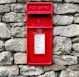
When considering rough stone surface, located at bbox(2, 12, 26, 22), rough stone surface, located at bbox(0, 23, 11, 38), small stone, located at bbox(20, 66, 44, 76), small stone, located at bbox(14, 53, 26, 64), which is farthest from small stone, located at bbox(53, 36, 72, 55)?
rough stone surface, located at bbox(0, 23, 11, 38)

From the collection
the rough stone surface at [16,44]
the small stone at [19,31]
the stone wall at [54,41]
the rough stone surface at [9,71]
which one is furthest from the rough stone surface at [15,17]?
the rough stone surface at [9,71]

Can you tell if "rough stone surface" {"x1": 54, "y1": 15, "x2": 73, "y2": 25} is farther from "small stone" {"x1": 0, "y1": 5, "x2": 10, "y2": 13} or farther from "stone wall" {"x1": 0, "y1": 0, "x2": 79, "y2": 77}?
"small stone" {"x1": 0, "y1": 5, "x2": 10, "y2": 13}

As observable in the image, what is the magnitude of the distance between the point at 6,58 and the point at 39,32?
567 millimetres

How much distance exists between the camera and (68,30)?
3.38 meters

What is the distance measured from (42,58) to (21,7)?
0.73 metres

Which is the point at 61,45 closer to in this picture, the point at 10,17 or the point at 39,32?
the point at 39,32

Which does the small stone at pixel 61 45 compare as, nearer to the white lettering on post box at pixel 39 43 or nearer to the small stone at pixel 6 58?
the white lettering on post box at pixel 39 43

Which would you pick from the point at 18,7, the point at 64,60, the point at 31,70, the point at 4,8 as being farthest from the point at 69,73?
the point at 4,8

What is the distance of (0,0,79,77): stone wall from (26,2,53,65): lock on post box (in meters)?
0.08

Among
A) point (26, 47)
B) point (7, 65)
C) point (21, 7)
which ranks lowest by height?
point (7, 65)

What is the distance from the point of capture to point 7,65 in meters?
3.45

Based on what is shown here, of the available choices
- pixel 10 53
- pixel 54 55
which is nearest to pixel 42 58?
pixel 54 55

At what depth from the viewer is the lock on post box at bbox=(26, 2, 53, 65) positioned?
3328mm

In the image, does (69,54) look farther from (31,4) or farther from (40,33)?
(31,4)
